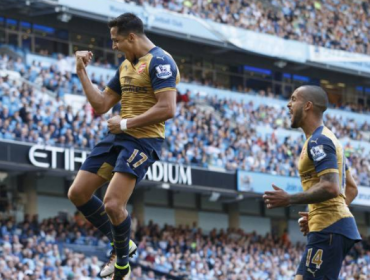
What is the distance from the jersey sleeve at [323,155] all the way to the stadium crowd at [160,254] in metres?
14.1

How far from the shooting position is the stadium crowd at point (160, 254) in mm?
23516

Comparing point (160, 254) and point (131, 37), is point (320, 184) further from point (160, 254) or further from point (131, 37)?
point (160, 254)

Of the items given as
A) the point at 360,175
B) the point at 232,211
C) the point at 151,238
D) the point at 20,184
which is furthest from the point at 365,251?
the point at 20,184

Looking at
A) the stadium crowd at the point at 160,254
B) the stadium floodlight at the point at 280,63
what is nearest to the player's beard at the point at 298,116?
the stadium crowd at the point at 160,254

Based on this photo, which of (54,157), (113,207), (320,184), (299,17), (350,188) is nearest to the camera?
(320,184)

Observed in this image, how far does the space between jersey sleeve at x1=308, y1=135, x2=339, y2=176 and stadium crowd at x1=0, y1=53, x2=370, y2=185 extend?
63.6 feet

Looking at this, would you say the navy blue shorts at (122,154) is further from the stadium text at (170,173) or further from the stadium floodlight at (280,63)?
the stadium floodlight at (280,63)

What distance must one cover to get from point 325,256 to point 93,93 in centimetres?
293

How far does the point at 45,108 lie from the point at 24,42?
7750 mm

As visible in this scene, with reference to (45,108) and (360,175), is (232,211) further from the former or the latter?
(45,108)

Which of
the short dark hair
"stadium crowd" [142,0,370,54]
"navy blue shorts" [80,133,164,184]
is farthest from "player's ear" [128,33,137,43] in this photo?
"stadium crowd" [142,0,370,54]

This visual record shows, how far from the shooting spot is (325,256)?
8.69m

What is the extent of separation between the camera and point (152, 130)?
951 cm

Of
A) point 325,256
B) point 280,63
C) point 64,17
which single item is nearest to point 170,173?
point 64,17
